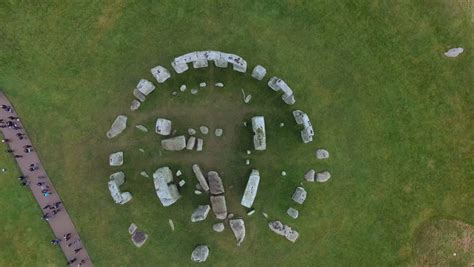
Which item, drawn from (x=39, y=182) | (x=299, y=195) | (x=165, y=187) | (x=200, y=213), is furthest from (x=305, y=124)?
(x=39, y=182)

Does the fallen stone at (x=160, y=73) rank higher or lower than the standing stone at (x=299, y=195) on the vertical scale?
higher

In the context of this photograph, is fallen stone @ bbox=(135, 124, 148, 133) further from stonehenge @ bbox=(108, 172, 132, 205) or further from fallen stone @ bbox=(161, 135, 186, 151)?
stonehenge @ bbox=(108, 172, 132, 205)

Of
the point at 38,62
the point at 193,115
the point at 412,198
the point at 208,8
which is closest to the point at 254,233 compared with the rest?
the point at 193,115

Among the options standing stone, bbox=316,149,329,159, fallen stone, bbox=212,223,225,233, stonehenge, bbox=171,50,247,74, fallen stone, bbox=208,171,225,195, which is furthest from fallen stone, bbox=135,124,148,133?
standing stone, bbox=316,149,329,159

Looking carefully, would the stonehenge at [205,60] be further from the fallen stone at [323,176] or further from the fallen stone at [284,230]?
the fallen stone at [284,230]

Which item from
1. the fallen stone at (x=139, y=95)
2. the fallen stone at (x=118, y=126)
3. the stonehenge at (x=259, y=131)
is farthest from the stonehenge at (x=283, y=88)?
the fallen stone at (x=118, y=126)

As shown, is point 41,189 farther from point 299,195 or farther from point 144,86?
point 299,195
